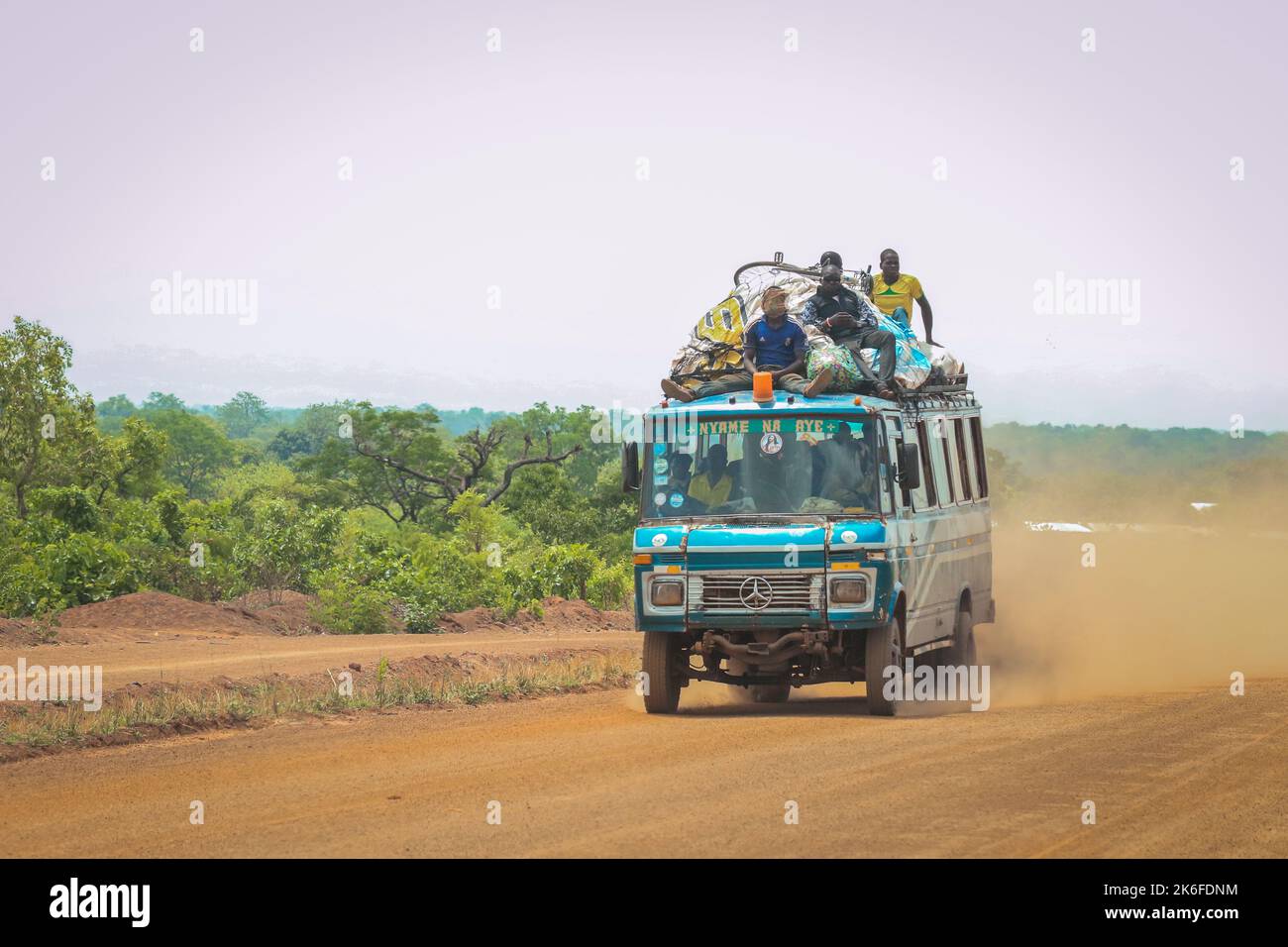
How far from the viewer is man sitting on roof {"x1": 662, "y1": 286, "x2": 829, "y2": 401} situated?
1680 centimetres

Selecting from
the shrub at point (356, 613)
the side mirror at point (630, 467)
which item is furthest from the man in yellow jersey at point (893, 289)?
the shrub at point (356, 613)

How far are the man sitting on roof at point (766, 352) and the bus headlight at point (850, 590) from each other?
2.27 metres

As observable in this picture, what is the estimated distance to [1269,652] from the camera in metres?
23.7

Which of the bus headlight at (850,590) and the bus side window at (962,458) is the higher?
the bus side window at (962,458)

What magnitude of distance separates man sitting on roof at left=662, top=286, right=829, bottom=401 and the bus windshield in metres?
0.72

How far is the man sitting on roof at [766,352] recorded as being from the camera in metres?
16.8

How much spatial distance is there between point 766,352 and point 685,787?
6.29m

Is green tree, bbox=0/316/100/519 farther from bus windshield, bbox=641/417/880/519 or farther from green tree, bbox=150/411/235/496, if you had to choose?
green tree, bbox=150/411/235/496

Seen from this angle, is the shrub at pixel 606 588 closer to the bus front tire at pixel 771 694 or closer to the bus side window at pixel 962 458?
the bus front tire at pixel 771 694

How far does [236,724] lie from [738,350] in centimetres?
623

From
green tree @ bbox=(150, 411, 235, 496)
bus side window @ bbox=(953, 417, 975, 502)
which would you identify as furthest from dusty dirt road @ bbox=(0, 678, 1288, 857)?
green tree @ bbox=(150, 411, 235, 496)

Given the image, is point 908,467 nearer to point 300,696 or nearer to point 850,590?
point 850,590

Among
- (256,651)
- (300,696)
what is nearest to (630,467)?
(300,696)

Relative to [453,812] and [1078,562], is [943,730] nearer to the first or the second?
[453,812]
